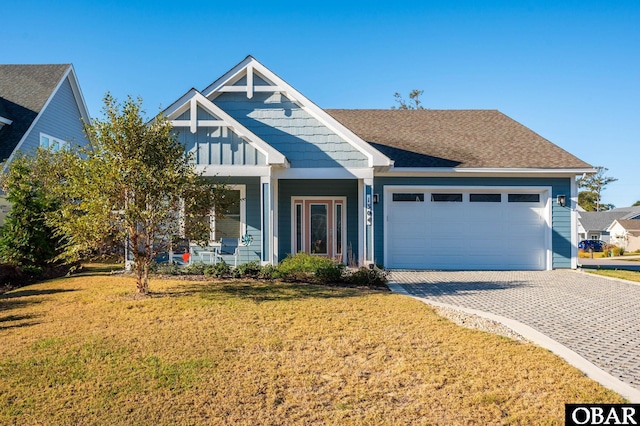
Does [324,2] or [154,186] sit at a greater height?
[324,2]

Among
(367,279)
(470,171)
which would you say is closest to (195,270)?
(367,279)

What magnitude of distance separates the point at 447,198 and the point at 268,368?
35.0 ft

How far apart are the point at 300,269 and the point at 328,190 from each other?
4552mm

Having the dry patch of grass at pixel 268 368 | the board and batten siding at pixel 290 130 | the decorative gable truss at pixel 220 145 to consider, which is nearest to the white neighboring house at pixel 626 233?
the board and batten siding at pixel 290 130

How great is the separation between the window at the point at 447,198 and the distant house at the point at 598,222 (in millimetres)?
48882

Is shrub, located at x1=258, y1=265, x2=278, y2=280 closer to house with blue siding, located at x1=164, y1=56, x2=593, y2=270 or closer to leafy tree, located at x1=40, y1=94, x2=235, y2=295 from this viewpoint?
house with blue siding, located at x1=164, y1=56, x2=593, y2=270

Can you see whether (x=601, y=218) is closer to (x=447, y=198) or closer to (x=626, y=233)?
(x=626, y=233)

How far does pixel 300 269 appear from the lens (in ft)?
35.0

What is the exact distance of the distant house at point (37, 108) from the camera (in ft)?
59.1

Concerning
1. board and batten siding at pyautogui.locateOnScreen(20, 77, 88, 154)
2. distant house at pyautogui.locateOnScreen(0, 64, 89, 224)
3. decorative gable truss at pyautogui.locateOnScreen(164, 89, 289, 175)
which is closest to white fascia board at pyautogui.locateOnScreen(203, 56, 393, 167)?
decorative gable truss at pyautogui.locateOnScreen(164, 89, 289, 175)

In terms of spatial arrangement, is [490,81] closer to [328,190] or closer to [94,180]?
[328,190]

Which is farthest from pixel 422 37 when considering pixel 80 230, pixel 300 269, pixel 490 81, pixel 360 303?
pixel 80 230

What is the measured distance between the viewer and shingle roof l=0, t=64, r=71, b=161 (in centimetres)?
1792

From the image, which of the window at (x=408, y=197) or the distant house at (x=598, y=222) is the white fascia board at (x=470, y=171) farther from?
the distant house at (x=598, y=222)
